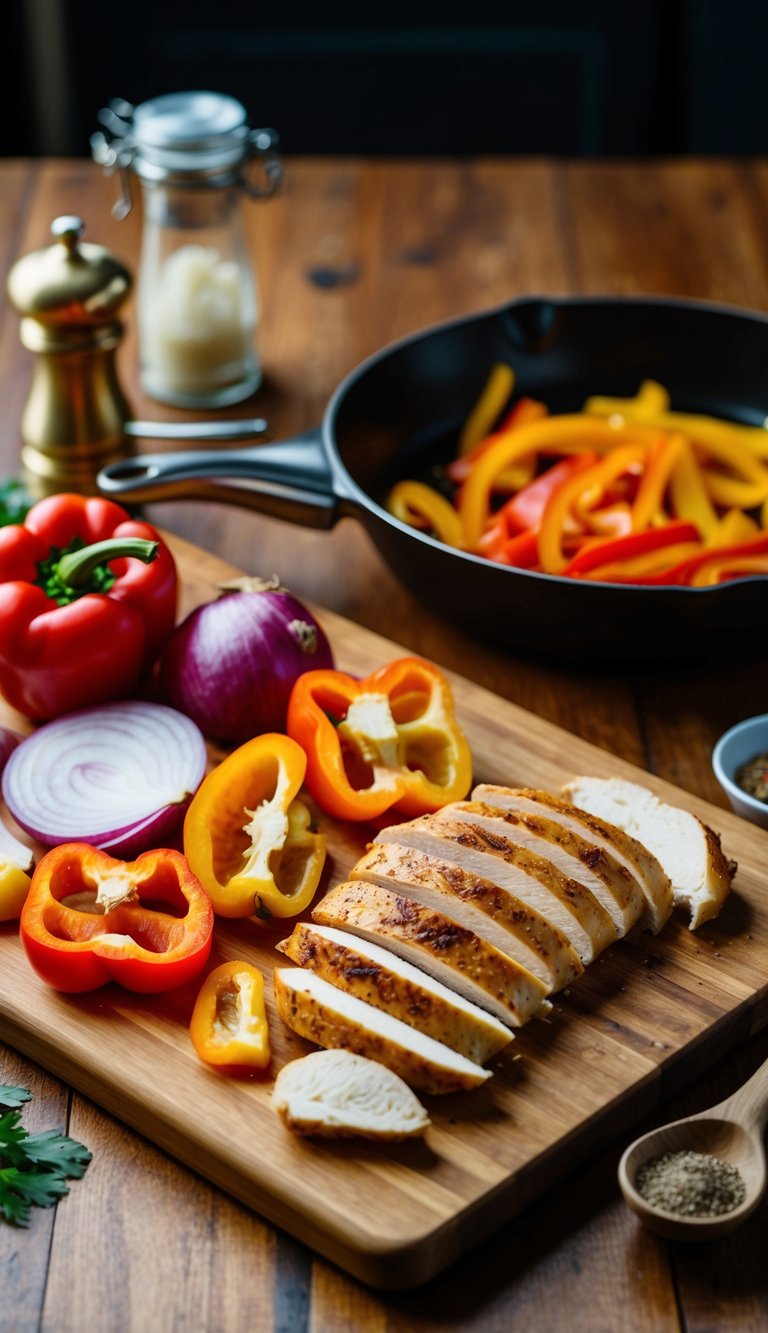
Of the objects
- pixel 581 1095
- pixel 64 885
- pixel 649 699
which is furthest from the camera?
pixel 649 699

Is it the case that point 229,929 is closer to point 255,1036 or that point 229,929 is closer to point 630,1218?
point 255,1036

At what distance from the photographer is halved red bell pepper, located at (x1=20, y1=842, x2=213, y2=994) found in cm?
172

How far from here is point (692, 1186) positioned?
151 centimetres

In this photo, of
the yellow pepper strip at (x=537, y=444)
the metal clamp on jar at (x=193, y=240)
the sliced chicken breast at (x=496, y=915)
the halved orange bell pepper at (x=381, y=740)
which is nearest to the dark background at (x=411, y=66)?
the metal clamp on jar at (x=193, y=240)

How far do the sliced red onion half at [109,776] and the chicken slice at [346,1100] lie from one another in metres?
0.48

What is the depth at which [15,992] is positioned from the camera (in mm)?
1751

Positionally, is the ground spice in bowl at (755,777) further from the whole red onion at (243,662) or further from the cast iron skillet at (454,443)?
the whole red onion at (243,662)

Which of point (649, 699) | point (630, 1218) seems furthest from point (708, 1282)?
point (649, 699)

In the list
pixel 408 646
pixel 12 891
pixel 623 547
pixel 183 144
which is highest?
pixel 183 144

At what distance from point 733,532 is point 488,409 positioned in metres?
0.60

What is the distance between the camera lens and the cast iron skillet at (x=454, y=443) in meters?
2.17

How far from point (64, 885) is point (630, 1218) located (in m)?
0.79

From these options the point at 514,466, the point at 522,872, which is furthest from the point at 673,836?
the point at 514,466

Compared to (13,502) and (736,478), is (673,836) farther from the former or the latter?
(13,502)
